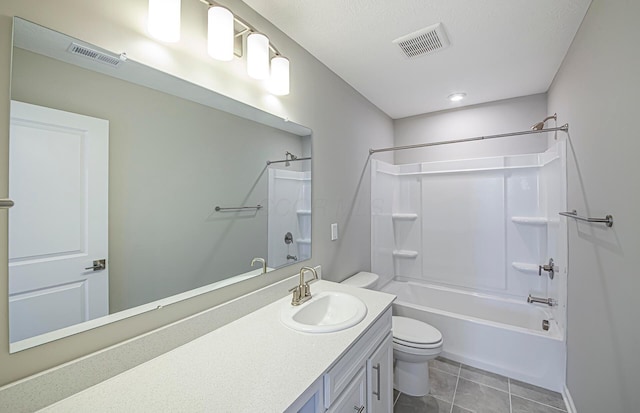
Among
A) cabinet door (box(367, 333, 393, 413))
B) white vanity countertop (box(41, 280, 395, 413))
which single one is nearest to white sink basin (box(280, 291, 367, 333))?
white vanity countertop (box(41, 280, 395, 413))

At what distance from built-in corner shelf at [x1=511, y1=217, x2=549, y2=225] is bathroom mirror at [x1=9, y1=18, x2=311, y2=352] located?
2580 mm

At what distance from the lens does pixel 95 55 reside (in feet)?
2.75

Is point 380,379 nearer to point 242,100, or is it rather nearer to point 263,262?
point 263,262

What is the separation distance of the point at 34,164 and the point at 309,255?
137 centimetres

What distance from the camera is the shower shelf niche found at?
2402 mm

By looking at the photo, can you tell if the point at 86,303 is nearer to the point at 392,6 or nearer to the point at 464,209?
the point at 392,6

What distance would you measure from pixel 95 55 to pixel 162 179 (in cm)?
44

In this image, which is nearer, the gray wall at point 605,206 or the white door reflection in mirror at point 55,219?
the white door reflection in mirror at point 55,219

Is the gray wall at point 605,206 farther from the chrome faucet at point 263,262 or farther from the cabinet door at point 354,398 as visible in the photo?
the chrome faucet at point 263,262

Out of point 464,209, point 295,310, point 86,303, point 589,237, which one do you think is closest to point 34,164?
point 86,303

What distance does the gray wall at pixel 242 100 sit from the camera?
0.70 metres

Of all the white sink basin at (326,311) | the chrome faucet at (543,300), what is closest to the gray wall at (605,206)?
the chrome faucet at (543,300)

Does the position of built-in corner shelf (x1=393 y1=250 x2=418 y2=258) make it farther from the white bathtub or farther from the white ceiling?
the white ceiling

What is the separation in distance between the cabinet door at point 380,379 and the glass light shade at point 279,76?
4.85 ft
